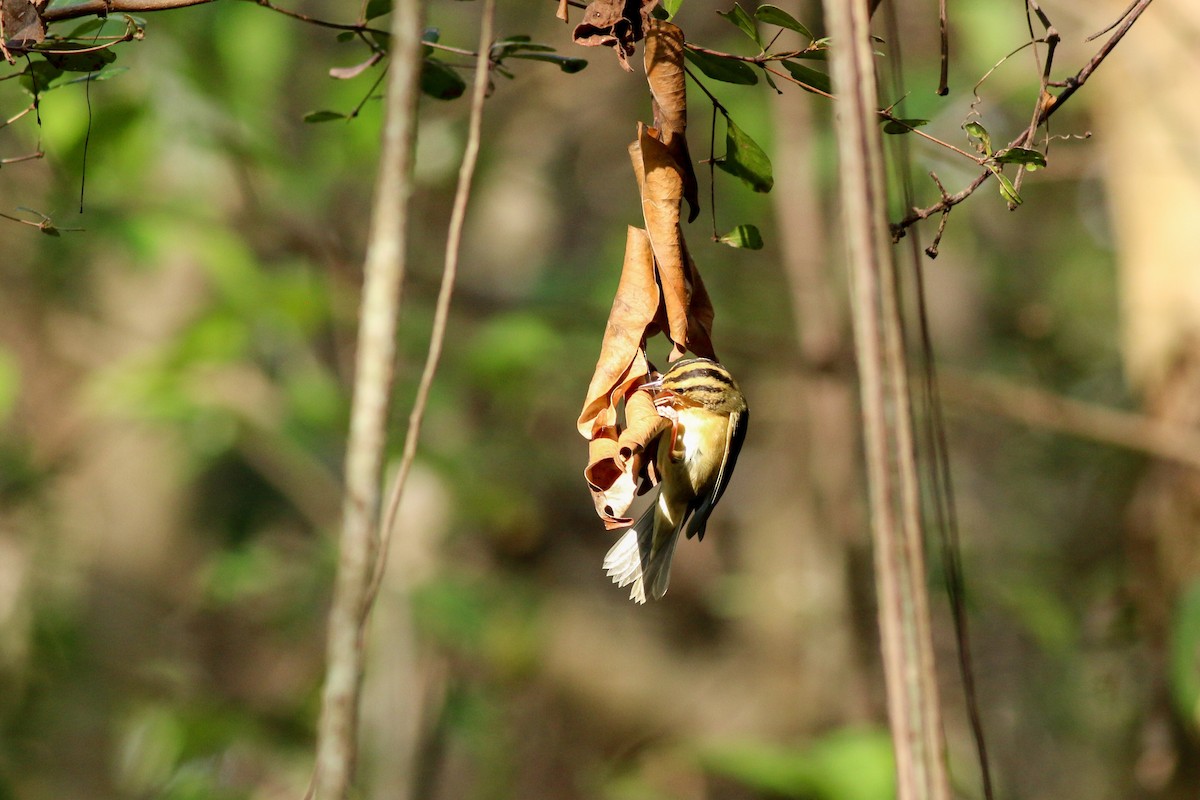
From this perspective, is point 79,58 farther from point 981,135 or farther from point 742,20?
point 981,135

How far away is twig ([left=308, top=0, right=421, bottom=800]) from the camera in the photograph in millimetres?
623

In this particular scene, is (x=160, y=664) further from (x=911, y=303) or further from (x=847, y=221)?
(x=847, y=221)

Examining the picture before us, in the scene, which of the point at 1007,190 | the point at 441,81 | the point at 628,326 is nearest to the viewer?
the point at 1007,190

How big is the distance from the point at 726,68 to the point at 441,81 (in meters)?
0.36

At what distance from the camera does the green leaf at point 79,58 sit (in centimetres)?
116

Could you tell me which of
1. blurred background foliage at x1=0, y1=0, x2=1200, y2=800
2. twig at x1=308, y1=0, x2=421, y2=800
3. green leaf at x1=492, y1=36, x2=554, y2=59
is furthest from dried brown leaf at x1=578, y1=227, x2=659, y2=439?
blurred background foliage at x1=0, y1=0, x2=1200, y2=800

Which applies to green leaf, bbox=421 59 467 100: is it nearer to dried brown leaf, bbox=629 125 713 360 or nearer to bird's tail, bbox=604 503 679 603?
dried brown leaf, bbox=629 125 713 360

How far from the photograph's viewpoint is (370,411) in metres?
0.65

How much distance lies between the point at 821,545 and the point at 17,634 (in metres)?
3.26

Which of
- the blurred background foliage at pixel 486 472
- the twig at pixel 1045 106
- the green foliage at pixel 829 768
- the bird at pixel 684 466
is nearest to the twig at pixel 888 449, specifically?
the twig at pixel 1045 106

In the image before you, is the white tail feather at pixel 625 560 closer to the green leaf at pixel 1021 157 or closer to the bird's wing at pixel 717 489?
the bird's wing at pixel 717 489

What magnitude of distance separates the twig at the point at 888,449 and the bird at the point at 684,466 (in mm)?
681

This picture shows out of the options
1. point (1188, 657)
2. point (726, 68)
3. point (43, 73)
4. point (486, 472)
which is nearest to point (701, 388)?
point (726, 68)

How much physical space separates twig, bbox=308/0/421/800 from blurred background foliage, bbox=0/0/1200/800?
2.28 metres
